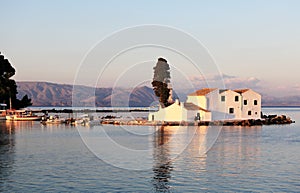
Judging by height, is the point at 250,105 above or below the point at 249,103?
below

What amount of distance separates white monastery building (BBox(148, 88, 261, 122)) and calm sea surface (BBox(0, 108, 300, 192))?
36.5 m

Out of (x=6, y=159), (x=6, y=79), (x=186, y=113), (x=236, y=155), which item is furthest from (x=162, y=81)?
(x=6, y=159)

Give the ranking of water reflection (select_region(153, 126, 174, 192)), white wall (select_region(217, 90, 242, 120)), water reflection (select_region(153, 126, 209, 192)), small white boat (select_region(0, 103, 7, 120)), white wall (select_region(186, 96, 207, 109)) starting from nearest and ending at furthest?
water reflection (select_region(153, 126, 174, 192)) < water reflection (select_region(153, 126, 209, 192)) < white wall (select_region(186, 96, 207, 109)) < white wall (select_region(217, 90, 242, 120)) < small white boat (select_region(0, 103, 7, 120))

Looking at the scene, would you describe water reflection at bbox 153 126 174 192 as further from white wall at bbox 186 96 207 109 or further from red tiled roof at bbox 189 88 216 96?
red tiled roof at bbox 189 88 216 96

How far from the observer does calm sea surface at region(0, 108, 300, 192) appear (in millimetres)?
30250

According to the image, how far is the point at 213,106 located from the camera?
9519 centimetres

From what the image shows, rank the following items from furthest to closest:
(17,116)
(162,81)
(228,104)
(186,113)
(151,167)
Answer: (17,116)
(162,81)
(228,104)
(186,113)
(151,167)

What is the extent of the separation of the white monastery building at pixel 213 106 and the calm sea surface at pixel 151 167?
36501 mm

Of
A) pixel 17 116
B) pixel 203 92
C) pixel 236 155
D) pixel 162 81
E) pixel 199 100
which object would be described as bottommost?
pixel 236 155

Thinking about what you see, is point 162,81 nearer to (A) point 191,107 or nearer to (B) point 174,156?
(A) point 191,107

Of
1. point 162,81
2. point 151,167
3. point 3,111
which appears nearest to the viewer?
point 151,167

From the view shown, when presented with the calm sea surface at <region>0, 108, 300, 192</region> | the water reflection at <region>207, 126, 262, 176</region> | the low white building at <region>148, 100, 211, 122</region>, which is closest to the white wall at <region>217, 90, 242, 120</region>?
the low white building at <region>148, 100, 211, 122</region>

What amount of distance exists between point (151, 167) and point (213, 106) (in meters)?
58.6

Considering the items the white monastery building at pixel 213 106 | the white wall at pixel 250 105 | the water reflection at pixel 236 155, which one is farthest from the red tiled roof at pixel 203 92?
the water reflection at pixel 236 155
